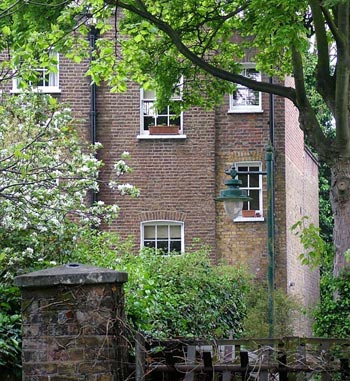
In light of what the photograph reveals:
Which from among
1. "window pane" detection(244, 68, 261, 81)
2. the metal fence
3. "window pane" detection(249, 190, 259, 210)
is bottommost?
the metal fence

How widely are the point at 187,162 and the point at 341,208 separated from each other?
490 inches

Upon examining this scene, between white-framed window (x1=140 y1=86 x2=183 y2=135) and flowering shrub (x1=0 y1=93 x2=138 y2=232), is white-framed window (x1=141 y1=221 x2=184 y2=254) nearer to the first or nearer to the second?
white-framed window (x1=140 y1=86 x2=183 y2=135)

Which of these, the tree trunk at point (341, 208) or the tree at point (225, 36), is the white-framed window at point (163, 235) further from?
the tree trunk at point (341, 208)

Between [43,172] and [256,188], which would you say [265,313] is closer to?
[256,188]

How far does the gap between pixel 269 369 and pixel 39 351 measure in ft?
6.97

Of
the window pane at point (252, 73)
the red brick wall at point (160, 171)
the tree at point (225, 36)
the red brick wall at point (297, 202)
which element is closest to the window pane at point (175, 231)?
the red brick wall at point (160, 171)

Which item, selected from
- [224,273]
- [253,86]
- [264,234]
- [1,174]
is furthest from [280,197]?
[1,174]

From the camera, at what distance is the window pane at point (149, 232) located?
2905 centimetres

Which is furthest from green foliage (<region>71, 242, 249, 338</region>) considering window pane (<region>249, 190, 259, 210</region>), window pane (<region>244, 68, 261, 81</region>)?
window pane (<region>244, 68, 261, 81</region>)

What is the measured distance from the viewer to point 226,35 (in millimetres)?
21234

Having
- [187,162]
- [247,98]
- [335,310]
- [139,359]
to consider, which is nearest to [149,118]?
[187,162]

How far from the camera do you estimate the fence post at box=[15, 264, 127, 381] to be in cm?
943

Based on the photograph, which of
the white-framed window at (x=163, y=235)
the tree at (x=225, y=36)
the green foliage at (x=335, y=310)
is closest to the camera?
the green foliage at (x=335, y=310)

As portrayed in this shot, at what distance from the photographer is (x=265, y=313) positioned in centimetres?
2372
